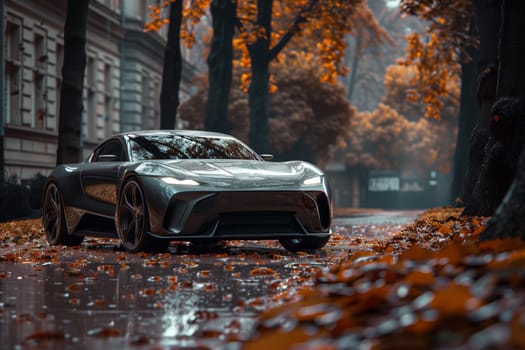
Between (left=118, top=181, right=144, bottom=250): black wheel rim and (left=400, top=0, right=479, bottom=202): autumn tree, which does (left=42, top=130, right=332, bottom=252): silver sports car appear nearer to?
(left=118, top=181, right=144, bottom=250): black wheel rim

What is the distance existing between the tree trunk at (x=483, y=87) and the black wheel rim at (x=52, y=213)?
18.8 feet

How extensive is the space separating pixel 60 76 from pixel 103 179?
81.5 feet

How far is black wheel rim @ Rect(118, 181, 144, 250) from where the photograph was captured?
10.5m

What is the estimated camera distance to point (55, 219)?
1262cm

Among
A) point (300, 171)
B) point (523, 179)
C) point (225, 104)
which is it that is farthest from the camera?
point (225, 104)

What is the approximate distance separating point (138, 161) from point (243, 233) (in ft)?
4.95

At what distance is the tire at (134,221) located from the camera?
10320 mm

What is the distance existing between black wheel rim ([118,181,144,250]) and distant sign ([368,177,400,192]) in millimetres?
61670

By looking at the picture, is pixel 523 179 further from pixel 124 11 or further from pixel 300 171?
pixel 124 11

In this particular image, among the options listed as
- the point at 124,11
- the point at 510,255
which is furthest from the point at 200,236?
the point at 124,11

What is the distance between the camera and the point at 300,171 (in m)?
11.0

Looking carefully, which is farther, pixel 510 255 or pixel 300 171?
pixel 300 171

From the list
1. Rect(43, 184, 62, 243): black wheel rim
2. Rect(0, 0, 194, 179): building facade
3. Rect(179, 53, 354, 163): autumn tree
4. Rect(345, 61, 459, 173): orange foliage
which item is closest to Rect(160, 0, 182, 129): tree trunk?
Rect(0, 0, 194, 179): building facade

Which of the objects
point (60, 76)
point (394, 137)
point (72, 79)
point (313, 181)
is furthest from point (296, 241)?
point (394, 137)
